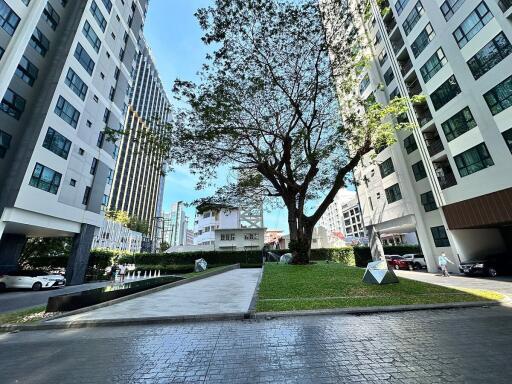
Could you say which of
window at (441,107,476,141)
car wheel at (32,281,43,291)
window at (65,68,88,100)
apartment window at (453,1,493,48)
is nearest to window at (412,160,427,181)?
window at (441,107,476,141)

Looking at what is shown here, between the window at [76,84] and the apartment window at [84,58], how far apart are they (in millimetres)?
1494

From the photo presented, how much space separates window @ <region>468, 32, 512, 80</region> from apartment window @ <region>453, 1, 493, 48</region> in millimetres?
1557

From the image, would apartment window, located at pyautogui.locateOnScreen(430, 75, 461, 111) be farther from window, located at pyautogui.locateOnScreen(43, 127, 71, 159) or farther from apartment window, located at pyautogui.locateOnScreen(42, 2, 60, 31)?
apartment window, located at pyautogui.locateOnScreen(42, 2, 60, 31)

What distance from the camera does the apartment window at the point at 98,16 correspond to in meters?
23.1

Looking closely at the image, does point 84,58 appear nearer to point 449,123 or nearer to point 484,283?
point 449,123

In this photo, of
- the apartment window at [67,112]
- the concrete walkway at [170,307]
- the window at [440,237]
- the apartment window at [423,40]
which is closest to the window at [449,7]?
the apartment window at [423,40]

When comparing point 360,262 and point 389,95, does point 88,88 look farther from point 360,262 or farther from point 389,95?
point 360,262

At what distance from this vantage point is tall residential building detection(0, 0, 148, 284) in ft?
55.9

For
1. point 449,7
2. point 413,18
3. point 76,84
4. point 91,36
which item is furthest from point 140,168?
point 449,7

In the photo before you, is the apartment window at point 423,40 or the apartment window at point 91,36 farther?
the apartment window at point 91,36

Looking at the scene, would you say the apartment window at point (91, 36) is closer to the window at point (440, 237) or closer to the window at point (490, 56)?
the window at point (490, 56)

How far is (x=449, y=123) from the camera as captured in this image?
20703 millimetres

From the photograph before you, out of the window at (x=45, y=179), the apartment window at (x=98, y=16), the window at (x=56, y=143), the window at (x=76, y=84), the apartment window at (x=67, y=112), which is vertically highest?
the apartment window at (x=98, y=16)

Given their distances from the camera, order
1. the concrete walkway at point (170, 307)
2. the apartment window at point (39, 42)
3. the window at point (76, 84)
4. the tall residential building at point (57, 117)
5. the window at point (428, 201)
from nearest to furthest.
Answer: the concrete walkway at point (170, 307), the tall residential building at point (57, 117), the apartment window at point (39, 42), the window at point (76, 84), the window at point (428, 201)
